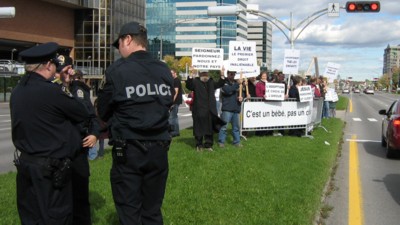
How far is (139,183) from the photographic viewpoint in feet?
12.2

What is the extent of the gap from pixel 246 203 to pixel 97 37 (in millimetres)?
68135

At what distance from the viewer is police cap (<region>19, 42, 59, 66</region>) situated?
3480 mm

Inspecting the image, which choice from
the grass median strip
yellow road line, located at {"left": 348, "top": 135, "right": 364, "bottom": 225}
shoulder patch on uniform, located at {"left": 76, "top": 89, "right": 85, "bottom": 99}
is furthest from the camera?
yellow road line, located at {"left": 348, "top": 135, "right": 364, "bottom": 225}

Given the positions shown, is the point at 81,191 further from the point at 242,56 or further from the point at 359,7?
the point at 359,7

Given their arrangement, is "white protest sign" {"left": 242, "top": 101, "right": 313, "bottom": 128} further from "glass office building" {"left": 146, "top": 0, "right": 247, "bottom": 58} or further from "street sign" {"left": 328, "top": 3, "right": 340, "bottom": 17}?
"glass office building" {"left": 146, "top": 0, "right": 247, "bottom": 58}

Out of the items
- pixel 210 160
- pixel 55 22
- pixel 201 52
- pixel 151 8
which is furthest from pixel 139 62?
pixel 151 8

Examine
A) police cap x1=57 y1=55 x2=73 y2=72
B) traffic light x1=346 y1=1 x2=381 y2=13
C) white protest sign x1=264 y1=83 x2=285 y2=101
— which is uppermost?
traffic light x1=346 y1=1 x2=381 y2=13

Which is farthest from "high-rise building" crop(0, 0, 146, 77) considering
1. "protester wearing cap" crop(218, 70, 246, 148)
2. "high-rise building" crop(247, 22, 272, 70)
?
"high-rise building" crop(247, 22, 272, 70)

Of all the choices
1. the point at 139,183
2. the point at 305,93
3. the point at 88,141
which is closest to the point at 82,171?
the point at 88,141

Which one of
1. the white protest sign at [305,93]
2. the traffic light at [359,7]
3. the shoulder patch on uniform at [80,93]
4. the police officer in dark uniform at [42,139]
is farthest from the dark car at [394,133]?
the traffic light at [359,7]

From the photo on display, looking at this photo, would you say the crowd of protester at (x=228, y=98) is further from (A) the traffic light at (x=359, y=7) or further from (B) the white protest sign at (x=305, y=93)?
(A) the traffic light at (x=359, y=7)

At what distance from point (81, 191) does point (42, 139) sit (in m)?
1.15

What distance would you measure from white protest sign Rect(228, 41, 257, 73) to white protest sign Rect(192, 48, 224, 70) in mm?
408

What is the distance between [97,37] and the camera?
71.0 m
